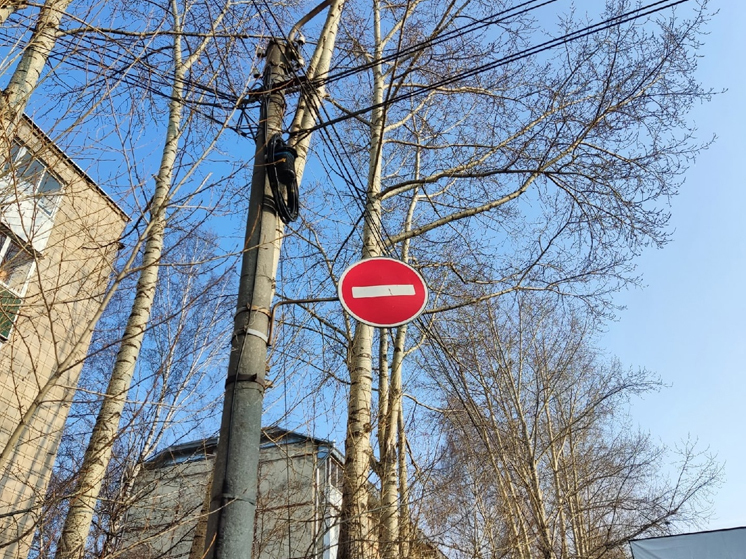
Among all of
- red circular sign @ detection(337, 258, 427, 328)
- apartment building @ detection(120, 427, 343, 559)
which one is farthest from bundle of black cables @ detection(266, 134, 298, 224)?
apartment building @ detection(120, 427, 343, 559)

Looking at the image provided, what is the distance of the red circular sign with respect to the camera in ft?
11.2

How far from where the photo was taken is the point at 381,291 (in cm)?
→ 350

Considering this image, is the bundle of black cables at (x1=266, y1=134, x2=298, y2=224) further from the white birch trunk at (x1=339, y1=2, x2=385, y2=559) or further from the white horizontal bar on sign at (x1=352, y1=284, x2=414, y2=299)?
the white birch trunk at (x1=339, y1=2, x2=385, y2=559)

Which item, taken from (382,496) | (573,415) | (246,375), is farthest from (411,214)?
(573,415)

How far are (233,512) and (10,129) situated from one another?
2.48m

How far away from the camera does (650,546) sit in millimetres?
8453

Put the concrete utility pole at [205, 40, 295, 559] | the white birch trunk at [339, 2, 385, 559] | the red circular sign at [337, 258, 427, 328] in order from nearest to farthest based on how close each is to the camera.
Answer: the concrete utility pole at [205, 40, 295, 559]
the red circular sign at [337, 258, 427, 328]
the white birch trunk at [339, 2, 385, 559]

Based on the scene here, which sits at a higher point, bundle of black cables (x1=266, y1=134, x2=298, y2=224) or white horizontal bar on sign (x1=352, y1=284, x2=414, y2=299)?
bundle of black cables (x1=266, y1=134, x2=298, y2=224)

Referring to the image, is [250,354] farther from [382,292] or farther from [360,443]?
[360,443]

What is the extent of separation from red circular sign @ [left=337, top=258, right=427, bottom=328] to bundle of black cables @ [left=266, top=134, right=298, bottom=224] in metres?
0.50

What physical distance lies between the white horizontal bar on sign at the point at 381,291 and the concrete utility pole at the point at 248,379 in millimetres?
496

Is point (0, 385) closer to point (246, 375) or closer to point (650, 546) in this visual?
point (246, 375)

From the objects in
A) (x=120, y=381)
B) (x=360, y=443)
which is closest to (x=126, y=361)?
(x=120, y=381)

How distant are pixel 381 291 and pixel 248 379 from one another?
1.05m
